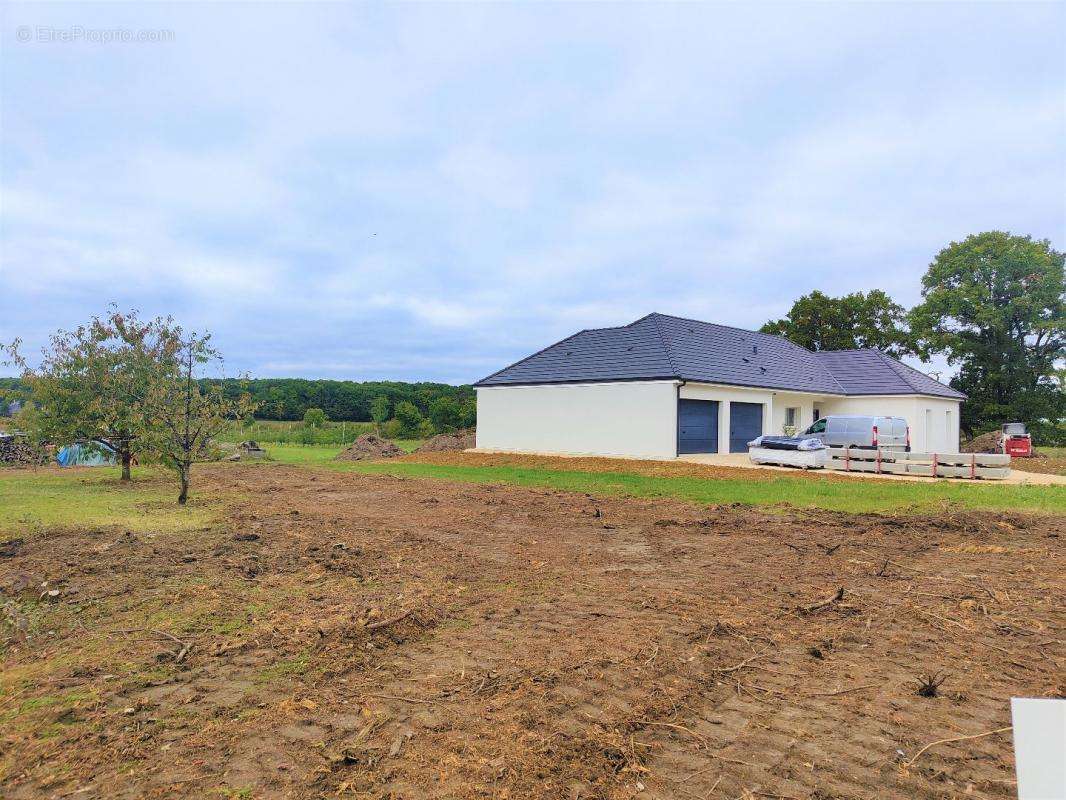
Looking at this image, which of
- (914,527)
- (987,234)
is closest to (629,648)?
(914,527)

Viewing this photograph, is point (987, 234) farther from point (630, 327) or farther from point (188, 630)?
point (188, 630)

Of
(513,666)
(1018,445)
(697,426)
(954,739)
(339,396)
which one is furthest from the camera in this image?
(339,396)

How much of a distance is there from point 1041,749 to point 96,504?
46.5 ft

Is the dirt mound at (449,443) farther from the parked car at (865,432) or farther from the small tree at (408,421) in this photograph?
the parked car at (865,432)

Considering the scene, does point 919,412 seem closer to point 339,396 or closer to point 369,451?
point 369,451

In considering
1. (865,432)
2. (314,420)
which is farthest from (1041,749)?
(314,420)

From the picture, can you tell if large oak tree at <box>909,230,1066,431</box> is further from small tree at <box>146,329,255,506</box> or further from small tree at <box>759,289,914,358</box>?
small tree at <box>146,329,255,506</box>

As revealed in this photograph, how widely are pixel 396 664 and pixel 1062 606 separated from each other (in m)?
5.91

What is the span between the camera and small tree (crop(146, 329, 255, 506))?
12383mm

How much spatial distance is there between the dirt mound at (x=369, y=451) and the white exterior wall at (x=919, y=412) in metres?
22.5

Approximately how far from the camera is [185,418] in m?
12.5

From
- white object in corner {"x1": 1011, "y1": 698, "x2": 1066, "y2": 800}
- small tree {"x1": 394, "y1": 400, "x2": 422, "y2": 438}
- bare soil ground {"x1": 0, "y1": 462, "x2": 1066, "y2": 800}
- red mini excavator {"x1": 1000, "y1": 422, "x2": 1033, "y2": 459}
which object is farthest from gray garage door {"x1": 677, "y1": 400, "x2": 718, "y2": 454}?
white object in corner {"x1": 1011, "y1": 698, "x2": 1066, "y2": 800}

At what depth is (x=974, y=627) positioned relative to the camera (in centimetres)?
542

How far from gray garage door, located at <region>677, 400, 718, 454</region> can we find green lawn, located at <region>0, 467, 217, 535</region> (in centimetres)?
1763
